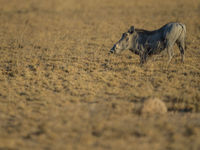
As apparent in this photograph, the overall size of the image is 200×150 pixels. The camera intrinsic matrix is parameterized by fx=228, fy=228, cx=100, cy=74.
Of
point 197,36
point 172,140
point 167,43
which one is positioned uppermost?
point 197,36

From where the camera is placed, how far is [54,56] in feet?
28.5

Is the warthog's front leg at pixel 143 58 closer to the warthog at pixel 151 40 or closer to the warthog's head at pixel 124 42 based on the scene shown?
the warthog at pixel 151 40

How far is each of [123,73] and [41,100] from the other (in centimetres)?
275

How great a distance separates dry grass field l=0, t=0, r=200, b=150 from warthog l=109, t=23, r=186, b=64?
478 millimetres

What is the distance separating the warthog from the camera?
7.11 meters

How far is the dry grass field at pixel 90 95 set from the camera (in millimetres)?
3516

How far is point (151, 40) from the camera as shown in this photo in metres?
7.32

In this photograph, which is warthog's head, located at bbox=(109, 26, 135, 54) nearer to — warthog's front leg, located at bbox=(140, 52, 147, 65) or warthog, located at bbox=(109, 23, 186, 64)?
warthog, located at bbox=(109, 23, 186, 64)

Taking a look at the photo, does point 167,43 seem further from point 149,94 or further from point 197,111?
point 197,111

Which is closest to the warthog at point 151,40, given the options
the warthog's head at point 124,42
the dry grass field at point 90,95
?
the warthog's head at point 124,42

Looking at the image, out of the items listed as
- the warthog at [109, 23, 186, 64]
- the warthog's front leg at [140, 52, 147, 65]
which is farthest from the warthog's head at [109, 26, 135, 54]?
the warthog's front leg at [140, 52, 147, 65]

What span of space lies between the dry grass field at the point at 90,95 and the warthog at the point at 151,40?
478 millimetres

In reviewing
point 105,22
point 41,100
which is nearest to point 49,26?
point 105,22

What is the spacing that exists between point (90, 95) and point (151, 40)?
3120 mm
